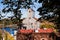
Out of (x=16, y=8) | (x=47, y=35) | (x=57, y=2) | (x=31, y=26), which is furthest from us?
(x=31, y=26)

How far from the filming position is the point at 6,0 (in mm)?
15406

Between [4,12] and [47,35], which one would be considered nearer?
[4,12]

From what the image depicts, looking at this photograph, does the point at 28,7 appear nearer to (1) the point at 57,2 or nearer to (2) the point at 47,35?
(1) the point at 57,2

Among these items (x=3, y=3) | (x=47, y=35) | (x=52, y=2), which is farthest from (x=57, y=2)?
(x=47, y=35)

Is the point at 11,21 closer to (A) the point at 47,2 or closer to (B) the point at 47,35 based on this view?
(A) the point at 47,2

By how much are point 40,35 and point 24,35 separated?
4267 mm

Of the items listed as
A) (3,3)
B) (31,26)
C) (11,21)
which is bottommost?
(31,26)

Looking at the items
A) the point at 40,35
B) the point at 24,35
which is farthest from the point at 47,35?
the point at 24,35

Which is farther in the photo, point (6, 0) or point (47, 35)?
point (47, 35)

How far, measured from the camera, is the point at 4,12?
52.3ft

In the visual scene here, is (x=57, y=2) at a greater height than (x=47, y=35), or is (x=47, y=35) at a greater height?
(x=57, y=2)

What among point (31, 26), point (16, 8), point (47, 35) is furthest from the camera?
point (31, 26)

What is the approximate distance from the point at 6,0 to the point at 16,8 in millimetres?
679

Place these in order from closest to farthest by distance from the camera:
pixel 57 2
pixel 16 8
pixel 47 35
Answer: pixel 57 2 → pixel 16 8 → pixel 47 35
